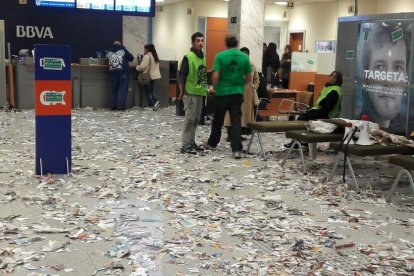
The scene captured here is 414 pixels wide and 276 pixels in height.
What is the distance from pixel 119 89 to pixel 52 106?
276 inches

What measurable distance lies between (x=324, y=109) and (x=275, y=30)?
12499 mm

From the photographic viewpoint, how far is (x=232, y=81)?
7.41 metres

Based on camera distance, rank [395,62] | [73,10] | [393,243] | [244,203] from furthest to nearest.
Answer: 1. [73,10]
2. [395,62]
3. [244,203]
4. [393,243]

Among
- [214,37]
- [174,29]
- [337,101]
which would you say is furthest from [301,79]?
[174,29]

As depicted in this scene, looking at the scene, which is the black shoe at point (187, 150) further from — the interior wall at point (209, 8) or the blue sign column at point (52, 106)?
the interior wall at point (209, 8)

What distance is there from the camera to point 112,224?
4539 millimetres

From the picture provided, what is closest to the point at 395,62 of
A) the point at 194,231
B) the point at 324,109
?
the point at 324,109

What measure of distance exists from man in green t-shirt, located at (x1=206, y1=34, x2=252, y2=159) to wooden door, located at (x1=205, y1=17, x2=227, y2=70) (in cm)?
1099

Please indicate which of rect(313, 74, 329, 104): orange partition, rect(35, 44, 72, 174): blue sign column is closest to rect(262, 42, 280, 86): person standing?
rect(313, 74, 329, 104): orange partition

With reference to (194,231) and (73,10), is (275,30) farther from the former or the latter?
(194,231)

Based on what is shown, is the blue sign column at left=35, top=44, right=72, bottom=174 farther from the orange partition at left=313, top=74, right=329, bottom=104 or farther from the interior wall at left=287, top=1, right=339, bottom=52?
the interior wall at left=287, top=1, right=339, bottom=52

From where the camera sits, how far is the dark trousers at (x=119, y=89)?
504 inches

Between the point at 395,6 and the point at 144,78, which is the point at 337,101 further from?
the point at 395,6

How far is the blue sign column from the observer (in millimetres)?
5836
